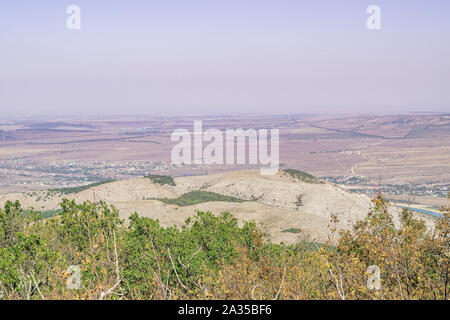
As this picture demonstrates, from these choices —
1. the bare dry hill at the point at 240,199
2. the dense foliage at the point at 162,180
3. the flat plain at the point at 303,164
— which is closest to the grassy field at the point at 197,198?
the bare dry hill at the point at 240,199

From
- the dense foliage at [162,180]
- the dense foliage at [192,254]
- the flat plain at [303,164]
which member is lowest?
the flat plain at [303,164]

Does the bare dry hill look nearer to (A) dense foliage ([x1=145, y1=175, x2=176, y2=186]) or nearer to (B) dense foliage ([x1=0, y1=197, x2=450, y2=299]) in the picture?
(A) dense foliage ([x1=145, y1=175, x2=176, y2=186])

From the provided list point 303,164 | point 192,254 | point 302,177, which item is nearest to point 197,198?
point 302,177

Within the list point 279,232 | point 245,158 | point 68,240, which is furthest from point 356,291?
point 245,158

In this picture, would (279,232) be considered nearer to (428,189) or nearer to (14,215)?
(14,215)

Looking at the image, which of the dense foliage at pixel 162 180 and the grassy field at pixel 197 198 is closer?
the grassy field at pixel 197 198

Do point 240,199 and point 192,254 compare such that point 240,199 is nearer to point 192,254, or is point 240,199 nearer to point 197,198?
point 197,198

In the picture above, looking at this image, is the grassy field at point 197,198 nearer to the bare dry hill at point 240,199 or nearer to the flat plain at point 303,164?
the bare dry hill at point 240,199

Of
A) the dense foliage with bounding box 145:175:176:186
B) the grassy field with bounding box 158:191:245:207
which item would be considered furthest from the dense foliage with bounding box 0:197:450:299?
the dense foliage with bounding box 145:175:176:186
